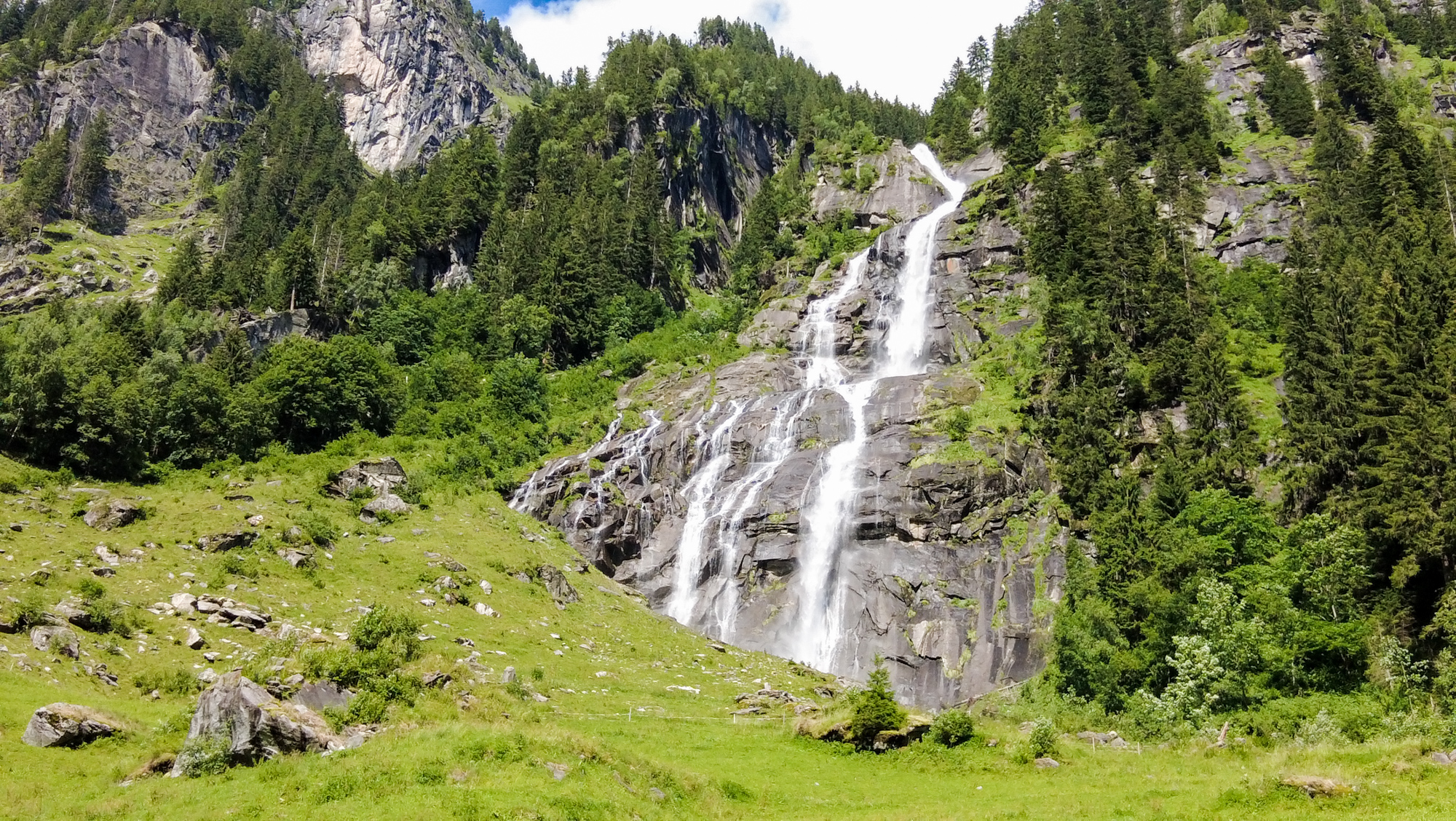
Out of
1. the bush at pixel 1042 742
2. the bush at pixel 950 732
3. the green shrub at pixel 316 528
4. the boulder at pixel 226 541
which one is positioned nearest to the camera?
the bush at pixel 1042 742

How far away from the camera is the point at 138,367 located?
5972 cm

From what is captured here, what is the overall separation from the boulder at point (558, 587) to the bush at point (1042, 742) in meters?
25.1

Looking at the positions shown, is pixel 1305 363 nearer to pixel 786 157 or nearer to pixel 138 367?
pixel 138 367

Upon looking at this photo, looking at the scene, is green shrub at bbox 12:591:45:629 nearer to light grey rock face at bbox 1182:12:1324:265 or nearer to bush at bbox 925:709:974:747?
bush at bbox 925:709:974:747

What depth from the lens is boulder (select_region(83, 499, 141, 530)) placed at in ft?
125

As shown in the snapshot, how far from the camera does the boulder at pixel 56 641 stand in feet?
82.8

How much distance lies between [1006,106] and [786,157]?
1758 inches

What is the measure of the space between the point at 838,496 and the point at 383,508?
27.5m

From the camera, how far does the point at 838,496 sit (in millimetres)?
54625

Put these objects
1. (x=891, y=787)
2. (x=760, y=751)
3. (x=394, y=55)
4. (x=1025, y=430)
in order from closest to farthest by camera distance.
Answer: (x=891, y=787) → (x=760, y=751) → (x=1025, y=430) → (x=394, y=55)

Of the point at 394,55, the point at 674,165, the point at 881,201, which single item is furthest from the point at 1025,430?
the point at 394,55

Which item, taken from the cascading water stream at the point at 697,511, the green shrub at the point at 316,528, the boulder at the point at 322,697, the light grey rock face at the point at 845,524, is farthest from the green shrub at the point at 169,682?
the light grey rock face at the point at 845,524

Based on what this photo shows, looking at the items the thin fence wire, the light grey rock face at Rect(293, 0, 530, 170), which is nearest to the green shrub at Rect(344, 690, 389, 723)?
the thin fence wire

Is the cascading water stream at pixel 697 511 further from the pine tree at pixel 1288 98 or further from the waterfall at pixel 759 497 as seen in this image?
the pine tree at pixel 1288 98
